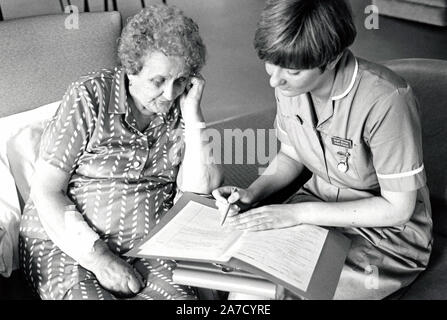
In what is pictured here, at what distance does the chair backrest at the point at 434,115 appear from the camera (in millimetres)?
1849

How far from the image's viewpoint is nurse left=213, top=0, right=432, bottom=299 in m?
1.33

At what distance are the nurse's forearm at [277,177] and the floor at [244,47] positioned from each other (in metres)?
1.64

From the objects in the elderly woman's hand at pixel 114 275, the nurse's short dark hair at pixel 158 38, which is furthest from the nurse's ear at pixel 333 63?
the elderly woman's hand at pixel 114 275

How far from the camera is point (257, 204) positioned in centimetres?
174

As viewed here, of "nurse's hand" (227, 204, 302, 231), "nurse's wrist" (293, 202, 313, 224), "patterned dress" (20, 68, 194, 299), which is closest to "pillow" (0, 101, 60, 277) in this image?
"patterned dress" (20, 68, 194, 299)

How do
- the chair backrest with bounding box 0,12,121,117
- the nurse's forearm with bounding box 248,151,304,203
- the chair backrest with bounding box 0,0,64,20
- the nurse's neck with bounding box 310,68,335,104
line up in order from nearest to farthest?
the nurse's neck with bounding box 310,68,335,104
the nurse's forearm with bounding box 248,151,304,203
the chair backrest with bounding box 0,12,121,117
the chair backrest with bounding box 0,0,64,20

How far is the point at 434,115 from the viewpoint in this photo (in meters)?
1.86

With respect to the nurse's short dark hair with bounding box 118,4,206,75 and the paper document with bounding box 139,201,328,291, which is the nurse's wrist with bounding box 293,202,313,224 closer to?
the paper document with bounding box 139,201,328,291

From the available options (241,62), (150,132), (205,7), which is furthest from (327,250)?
(205,7)

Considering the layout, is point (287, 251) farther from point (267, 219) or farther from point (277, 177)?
point (277, 177)

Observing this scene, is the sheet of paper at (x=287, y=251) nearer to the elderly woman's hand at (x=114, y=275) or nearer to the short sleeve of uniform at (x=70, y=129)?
the elderly woman's hand at (x=114, y=275)

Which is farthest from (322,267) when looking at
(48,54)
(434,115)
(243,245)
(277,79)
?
(48,54)

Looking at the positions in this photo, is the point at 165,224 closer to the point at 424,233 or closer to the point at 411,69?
the point at 424,233

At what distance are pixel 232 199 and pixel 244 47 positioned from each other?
3229mm
